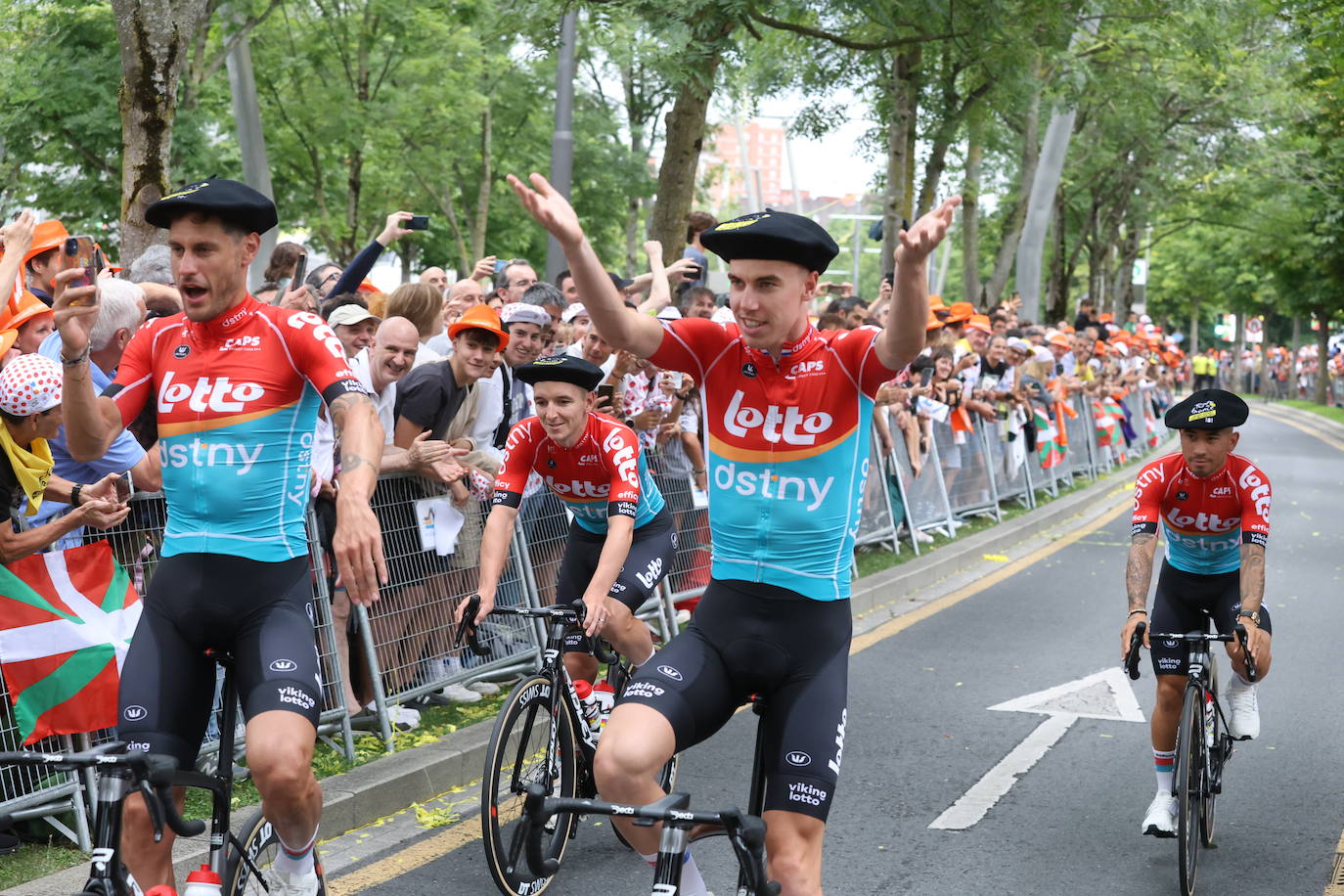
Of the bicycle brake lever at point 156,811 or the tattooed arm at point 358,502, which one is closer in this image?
the bicycle brake lever at point 156,811

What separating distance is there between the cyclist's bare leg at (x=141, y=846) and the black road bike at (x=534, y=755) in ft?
4.55

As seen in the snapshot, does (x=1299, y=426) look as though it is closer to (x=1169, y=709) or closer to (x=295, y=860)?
(x=1169, y=709)

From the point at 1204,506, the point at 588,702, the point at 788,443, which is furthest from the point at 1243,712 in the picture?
the point at 788,443

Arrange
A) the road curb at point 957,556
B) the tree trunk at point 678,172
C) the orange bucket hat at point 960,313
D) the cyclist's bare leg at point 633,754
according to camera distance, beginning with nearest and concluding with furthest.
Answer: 1. the cyclist's bare leg at point 633,754
2. the road curb at point 957,556
3. the tree trunk at point 678,172
4. the orange bucket hat at point 960,313

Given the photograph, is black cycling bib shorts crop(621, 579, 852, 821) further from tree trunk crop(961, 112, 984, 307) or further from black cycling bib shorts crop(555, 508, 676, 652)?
tree trunk crop(961, 112, 984, 307)

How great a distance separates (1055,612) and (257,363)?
28.5ft

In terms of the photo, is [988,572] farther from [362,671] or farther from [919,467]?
[362,671]

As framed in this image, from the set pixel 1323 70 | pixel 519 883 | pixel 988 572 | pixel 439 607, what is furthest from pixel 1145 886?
pixel 1323 70

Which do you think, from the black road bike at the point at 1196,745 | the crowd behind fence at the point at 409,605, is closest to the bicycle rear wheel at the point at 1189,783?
the black road bike at the point at 1196,745

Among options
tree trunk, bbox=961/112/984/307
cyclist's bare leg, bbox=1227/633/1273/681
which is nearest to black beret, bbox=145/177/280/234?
cyclist's bare leg, bbox=1227/633/1273/681

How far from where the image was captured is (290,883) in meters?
4.25

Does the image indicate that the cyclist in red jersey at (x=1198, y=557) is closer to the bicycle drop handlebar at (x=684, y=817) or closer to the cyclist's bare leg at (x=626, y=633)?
the cyclist's bare leg at (x=626, y=633)

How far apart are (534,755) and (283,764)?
1.74 meters

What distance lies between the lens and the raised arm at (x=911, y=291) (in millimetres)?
3570
